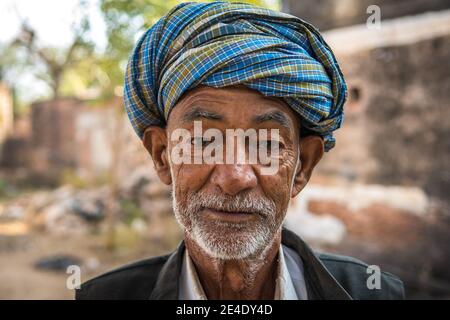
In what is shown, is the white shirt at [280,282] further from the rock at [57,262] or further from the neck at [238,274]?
the rock at [57,262]

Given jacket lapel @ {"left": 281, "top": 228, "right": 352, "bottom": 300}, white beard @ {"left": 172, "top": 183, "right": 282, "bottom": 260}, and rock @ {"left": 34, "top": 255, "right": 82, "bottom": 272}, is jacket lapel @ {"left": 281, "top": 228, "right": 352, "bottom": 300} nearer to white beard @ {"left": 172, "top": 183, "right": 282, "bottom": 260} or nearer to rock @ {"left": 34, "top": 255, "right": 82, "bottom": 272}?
white beard @ {"left": 172, "top": 183, "right": 282, "bottom": 260}

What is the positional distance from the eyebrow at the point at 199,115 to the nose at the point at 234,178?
194 millimetres

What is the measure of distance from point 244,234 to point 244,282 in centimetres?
29

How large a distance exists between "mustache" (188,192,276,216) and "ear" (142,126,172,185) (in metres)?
0.30

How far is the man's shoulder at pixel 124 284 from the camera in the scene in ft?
5.96

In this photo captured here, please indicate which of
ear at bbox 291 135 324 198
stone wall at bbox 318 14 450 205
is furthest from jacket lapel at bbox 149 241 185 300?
stone wall at bbox 318 14 450 205

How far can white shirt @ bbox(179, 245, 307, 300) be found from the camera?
1.76 metres

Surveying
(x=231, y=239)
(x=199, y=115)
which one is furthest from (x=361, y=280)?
(x=199, y=115)

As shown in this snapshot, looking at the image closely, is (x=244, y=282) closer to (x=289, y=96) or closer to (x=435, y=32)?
(x=289, y=96)

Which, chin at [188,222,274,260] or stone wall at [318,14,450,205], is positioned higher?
stone wall at [318,14,450,205]

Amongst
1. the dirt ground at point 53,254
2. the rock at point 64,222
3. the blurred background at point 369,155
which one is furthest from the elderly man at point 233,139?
the rock at point 64,222
